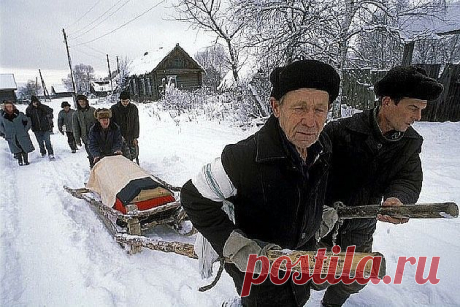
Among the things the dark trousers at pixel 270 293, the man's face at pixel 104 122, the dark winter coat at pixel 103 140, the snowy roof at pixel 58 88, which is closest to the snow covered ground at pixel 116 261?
the dark winter coat at pixel 103 140

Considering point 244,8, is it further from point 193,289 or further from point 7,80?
point 7,80

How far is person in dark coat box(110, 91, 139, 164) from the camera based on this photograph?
6.73 meters

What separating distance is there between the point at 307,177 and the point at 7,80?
62.0m

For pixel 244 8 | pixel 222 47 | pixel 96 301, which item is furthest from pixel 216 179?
pixel 222 47

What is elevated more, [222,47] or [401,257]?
[222,47]

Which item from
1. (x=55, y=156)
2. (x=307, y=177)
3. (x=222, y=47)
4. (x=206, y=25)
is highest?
(x=206, y=25)

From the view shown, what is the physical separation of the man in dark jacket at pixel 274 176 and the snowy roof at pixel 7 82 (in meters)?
58.7

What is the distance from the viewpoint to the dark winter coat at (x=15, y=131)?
330 inches

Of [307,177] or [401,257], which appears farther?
[401,257]

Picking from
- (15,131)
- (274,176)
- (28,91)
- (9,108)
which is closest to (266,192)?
(274,176)

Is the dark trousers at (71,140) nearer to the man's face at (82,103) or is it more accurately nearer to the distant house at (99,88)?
the man's face at (82,103)

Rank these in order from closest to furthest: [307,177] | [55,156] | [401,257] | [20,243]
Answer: [307,177]
[401,257]
[20,243]
[55,156]

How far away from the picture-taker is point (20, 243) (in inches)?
163

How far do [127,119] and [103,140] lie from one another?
1.52 meters
